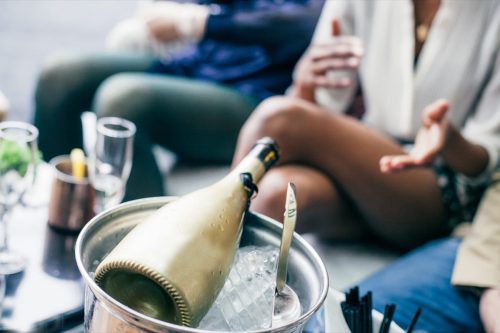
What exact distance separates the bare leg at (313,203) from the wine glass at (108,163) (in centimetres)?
20

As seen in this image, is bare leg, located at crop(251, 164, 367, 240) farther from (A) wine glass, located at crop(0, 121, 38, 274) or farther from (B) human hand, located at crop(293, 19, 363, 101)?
(A) wine glass, located at crop(0, 121, 38, 274)

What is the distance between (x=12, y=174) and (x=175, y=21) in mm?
722

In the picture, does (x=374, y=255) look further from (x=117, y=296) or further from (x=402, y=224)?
(x=117, y=296)

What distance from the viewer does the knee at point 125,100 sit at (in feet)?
3.83

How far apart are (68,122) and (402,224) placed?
81cm

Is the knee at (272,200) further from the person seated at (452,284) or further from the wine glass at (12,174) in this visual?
the wine glass at (12,174)

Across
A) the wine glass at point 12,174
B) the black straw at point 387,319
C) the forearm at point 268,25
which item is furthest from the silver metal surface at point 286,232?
the forearm at point 268,25

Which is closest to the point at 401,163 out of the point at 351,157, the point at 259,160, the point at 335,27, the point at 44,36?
the point at 351,157

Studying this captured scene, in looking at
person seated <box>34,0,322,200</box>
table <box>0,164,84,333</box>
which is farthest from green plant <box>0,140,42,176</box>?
person seated <box>34,0,322,200</box>

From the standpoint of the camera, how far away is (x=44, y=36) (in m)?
2.54

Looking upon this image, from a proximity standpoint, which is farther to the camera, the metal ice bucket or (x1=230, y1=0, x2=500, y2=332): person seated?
(x1=230, y1=0, x2=500, y2=332): person seated

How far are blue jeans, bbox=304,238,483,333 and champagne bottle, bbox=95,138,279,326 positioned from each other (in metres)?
0.23

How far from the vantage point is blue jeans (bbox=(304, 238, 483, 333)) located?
0.73 meters

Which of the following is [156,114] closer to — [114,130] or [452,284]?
[114,130]
